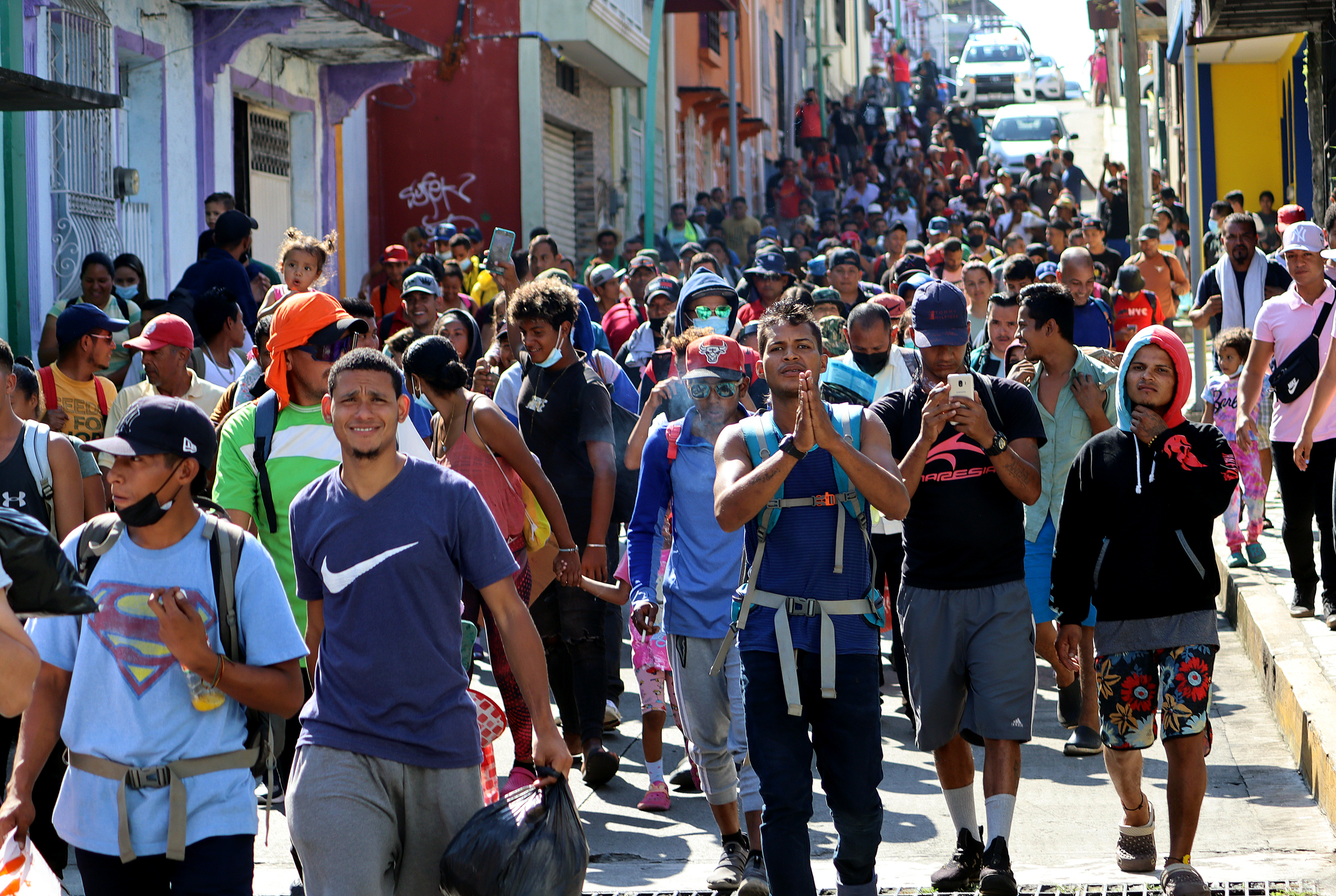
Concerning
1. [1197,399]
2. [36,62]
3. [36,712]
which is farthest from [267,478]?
[1197,399]

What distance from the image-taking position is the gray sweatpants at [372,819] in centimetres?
374

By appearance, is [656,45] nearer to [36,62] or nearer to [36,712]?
[36,62]

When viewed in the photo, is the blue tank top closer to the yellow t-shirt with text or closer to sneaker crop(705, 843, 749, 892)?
sneaker crop(705, 843, 749, 892)

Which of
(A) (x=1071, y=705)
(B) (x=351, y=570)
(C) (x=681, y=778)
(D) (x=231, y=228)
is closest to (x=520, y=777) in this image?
(C) (x=681, y=778)

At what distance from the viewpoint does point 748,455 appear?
4.75 meters

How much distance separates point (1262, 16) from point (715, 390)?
9234 millimetres

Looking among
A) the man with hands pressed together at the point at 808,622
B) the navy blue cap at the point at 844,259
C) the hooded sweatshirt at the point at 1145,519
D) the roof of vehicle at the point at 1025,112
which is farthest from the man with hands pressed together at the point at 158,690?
the roof of vehicle at the point at 1025,112

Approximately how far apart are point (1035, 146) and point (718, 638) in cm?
3195

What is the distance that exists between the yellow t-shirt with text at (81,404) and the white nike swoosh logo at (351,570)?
3.87m

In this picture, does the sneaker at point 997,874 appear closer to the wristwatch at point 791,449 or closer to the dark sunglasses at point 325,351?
the wristwatch at point 791,449

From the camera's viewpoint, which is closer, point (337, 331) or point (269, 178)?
point (337, 331)

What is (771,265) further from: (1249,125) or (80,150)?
(1249,125)

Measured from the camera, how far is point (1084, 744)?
23.0ft

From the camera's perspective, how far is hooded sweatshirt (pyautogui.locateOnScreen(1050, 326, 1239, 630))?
5219 mm
